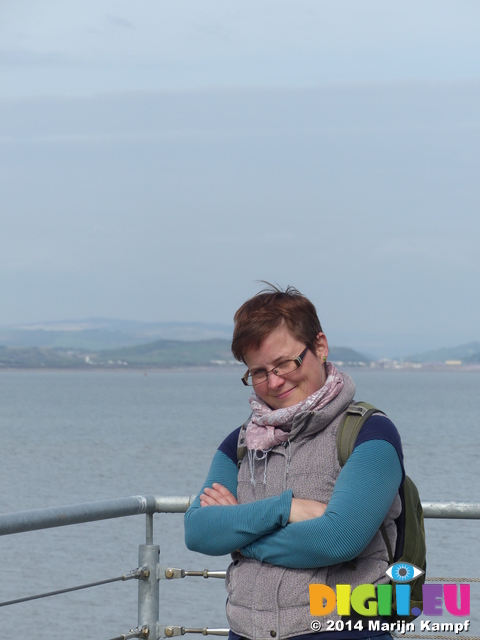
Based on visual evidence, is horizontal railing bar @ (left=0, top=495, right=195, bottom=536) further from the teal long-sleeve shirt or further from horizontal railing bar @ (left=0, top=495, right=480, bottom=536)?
the teal long-sleeve shirt

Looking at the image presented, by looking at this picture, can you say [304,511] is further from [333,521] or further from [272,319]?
[272,319]

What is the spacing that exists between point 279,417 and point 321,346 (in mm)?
257

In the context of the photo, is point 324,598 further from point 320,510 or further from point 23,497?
point 23,497

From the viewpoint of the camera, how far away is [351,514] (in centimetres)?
220

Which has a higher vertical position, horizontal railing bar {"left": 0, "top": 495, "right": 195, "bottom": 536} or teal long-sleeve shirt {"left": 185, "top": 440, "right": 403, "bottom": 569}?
teal long-sleeve shirt {"left": 185, "top": 440, "right": 403, "bottom": 569}

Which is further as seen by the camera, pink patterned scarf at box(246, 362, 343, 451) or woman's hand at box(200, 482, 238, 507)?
woman's hand at box(200, 482, 238, 507)

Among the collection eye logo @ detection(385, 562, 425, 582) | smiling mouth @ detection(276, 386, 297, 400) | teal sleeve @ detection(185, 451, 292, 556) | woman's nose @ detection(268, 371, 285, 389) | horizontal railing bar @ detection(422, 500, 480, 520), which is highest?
woman's nose @ detection(268, 371, 285, 389)

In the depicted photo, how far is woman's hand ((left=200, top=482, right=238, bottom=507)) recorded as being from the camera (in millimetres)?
2467

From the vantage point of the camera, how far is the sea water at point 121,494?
17.1m

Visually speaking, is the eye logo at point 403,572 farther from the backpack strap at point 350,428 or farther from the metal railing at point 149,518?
the metal railing at point 149,518

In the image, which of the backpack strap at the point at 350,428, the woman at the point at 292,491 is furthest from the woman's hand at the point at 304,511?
the backpack strap at the point at 350,428

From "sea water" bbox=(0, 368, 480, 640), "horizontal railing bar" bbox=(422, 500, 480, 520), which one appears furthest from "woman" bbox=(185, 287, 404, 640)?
"sea water" bbox=(0, 368, 480, 640)

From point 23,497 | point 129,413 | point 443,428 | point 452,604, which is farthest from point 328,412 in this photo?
point 129,413

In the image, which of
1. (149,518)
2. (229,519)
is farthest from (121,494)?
(229,519)
